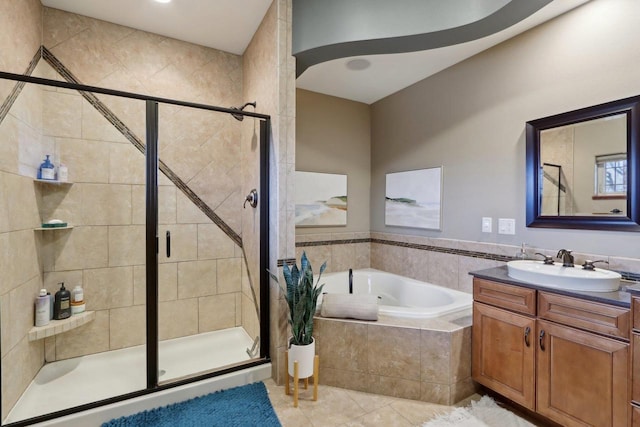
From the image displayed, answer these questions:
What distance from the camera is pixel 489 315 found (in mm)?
1930

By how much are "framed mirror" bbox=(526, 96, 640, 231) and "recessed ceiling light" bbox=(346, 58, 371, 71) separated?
143 cm

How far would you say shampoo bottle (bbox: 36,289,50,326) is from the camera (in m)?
2.03

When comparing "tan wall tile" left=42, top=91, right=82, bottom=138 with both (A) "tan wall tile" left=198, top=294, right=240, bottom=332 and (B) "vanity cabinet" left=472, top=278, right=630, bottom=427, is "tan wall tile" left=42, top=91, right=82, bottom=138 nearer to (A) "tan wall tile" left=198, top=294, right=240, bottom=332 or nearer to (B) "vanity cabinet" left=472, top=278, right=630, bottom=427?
(A) "tan wall tile" left=198, top=294, right=240, bottom=332

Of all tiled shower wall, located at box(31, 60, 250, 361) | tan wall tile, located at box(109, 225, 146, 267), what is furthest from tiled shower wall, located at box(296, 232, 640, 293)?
tan wall tile, located at box(109, 225, 146, 267)

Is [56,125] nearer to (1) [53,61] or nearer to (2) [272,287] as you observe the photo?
(1) [53,61]

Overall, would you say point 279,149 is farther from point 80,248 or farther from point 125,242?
point 80,248

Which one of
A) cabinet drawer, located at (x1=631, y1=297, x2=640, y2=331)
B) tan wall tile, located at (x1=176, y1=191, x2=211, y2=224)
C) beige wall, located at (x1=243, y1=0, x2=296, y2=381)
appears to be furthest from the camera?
tan wall tile, located at (x1=176, y1=191, x2=211, y2=224)

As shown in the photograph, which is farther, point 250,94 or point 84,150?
point 250,94

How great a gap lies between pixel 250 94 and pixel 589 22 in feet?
8.30

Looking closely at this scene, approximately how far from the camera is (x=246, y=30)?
253 centimetres

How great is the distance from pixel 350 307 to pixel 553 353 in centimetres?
118

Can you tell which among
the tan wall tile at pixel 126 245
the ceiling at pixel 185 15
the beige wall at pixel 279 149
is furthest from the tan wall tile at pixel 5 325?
the ceiling at pixel 185 15

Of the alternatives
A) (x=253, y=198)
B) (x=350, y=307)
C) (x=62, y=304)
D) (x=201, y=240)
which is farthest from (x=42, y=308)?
(x=350, y=307)

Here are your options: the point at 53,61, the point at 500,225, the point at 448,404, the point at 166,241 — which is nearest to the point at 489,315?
the point at 448,404
